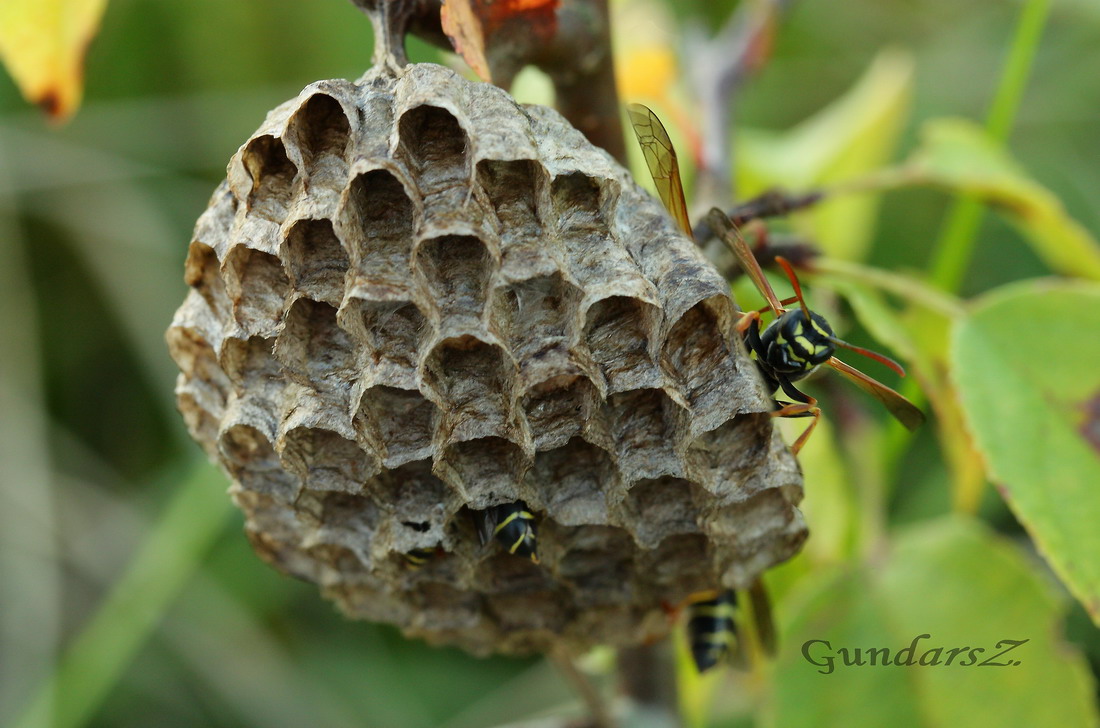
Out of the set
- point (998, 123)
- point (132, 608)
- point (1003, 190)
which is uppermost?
point (998, 123)

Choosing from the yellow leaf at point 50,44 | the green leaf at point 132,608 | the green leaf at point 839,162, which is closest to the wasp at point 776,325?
the yellow leaf at point 50,44

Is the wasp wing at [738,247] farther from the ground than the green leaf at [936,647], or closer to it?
farther from the ground

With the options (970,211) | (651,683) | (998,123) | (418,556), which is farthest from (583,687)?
(998,123)

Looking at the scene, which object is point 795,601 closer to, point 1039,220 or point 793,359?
point 793,359

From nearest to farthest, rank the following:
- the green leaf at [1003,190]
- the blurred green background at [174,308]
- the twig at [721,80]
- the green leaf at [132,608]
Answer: the green leaf at [1003,190] < the twig at [721,80] < the green leaf at [132,608] < the blurred green background at [174,308]

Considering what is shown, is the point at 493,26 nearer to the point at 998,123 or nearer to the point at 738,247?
the point at 738,247

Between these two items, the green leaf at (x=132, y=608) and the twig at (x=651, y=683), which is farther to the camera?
the green leaf at (x=132, y=608)

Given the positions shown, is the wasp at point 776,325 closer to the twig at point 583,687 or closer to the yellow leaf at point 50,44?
the twig at point 583,687
